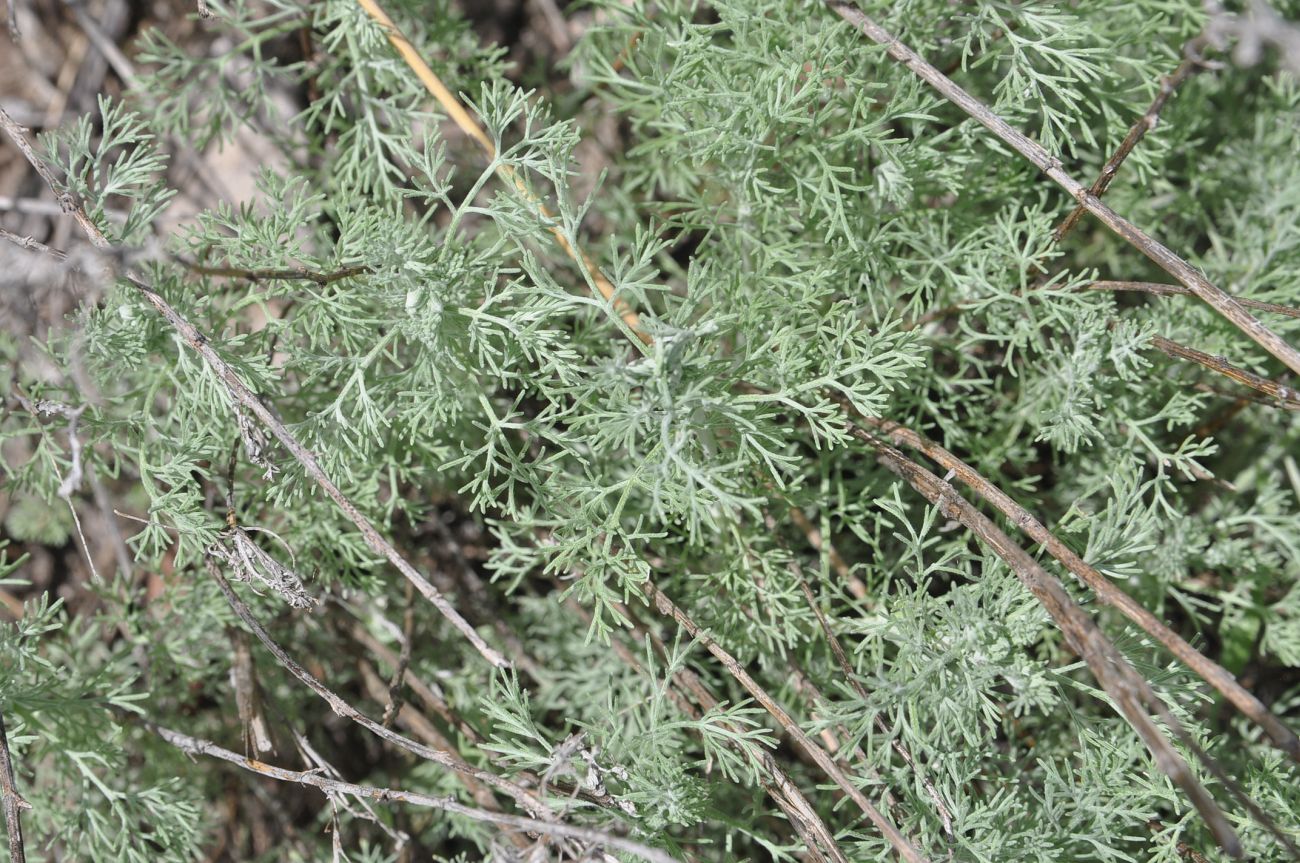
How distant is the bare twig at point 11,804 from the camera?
5.30 feet

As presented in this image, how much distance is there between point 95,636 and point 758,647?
140 cm

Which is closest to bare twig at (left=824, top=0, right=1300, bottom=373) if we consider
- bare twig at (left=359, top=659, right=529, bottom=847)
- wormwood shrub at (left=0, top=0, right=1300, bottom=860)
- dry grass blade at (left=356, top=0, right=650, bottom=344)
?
wormwood shrub at (left=0, top=0, right=1300, bottom=860)

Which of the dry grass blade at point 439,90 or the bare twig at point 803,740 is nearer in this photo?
the bare twig at point 803,740

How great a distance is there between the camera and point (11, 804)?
5.30ft

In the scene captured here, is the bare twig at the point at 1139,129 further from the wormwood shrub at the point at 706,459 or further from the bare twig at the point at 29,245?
the bare twig at the point at 29,245

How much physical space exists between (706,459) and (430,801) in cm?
69

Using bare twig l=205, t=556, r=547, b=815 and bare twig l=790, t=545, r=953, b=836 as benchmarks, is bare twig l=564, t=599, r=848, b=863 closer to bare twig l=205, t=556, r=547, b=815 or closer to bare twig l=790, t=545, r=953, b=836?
bare twig l=790, t=545, r=953, b=836

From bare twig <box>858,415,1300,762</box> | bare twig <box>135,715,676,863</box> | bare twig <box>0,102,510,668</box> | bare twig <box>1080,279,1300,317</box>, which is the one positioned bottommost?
bare twig <box>135,715,676,863</box>

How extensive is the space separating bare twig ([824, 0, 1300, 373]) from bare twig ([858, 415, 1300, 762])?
0.45m

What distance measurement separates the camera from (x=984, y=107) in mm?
1729

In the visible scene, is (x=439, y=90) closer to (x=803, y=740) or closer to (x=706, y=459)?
(x=706, y=459)

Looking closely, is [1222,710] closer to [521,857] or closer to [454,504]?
[521,857]

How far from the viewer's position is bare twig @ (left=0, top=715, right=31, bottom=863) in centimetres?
161

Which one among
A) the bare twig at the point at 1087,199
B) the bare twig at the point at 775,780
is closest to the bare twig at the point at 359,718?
the bare twig at the point at 775,780
